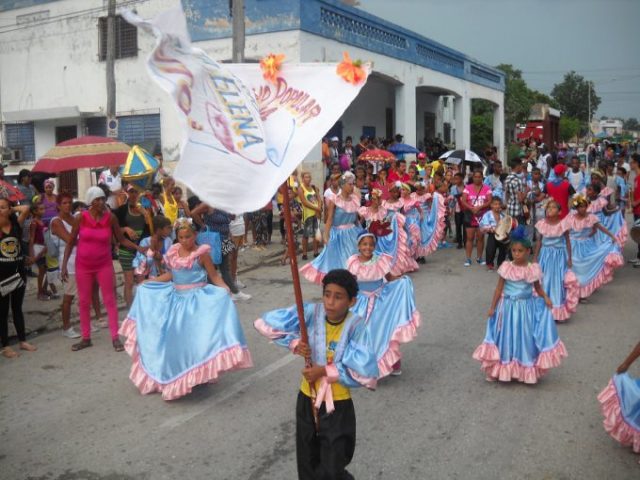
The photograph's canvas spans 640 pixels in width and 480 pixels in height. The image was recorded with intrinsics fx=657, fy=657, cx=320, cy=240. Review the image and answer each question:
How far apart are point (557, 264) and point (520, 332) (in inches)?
121

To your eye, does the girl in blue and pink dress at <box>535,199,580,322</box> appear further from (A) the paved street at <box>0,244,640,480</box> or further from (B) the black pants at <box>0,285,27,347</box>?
(B) the black pants at <box>0,285,27,347</box>

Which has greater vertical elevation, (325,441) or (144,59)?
(144,59)

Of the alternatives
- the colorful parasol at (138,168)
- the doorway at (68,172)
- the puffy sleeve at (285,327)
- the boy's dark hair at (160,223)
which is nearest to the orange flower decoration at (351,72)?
the puffy sleeve at (285,327)

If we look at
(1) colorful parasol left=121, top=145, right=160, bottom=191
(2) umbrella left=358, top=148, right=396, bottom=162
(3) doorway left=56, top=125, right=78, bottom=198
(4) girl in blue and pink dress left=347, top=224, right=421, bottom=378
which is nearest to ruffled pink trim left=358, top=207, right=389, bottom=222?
(1) colorful parasol left=121, top=145, right=160, bottom=191

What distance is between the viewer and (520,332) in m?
6.09

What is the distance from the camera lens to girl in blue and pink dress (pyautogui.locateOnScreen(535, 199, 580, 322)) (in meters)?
8.49

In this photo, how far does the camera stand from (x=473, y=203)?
1309 centimetres

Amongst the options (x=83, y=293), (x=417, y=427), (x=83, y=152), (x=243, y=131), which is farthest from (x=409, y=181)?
(x=243, y=131)

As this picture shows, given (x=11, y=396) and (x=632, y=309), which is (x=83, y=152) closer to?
(x=11, y=396)

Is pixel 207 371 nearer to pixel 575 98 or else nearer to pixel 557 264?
pixel 557 264

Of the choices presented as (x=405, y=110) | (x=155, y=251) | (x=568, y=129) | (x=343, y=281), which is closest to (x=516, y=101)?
(x=568, y=129)

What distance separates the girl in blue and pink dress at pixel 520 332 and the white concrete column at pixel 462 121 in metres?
23.1

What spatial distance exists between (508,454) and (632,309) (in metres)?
5.21

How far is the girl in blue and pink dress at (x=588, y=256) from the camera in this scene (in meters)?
9.70
